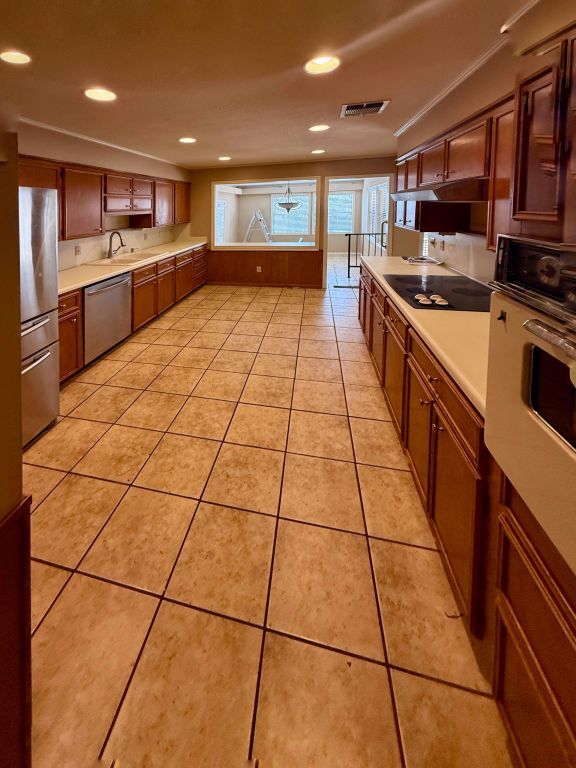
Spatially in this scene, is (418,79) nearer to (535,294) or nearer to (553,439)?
(535,294)

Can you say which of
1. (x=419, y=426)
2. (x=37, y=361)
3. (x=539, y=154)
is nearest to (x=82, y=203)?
(x=37, y=361)

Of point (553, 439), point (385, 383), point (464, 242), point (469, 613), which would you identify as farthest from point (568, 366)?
point (464, 242)

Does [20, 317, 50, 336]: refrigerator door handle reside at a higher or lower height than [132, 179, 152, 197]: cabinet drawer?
lower

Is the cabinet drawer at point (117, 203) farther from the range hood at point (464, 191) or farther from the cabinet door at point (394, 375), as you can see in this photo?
the range hood at point (464, 191)

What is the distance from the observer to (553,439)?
78cm


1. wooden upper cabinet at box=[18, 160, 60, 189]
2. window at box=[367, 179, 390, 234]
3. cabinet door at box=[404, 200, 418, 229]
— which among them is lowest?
cabinet door at box=[404, 200, 418, 229]

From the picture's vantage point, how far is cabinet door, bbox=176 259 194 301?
6.46m

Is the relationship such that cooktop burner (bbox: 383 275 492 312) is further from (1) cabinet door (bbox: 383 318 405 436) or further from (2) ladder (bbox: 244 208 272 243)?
(2) ladder (bbox: 244 208 272 243)

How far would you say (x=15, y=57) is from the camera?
2369mm

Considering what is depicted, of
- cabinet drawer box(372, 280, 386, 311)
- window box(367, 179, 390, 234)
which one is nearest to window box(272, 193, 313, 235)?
window box(367, 179, 390, 234)

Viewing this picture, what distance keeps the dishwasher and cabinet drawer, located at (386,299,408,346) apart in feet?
8.67

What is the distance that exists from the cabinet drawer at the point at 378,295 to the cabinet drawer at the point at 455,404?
1.29 meters

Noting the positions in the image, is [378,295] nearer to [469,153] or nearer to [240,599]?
[469,153]

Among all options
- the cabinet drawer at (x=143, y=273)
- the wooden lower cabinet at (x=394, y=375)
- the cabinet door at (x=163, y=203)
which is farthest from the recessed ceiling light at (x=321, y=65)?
the cabinet door at (x=163, y=203)
